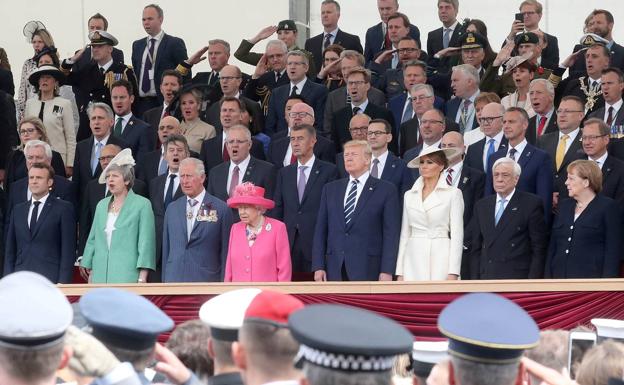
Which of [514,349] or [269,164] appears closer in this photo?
[514,349]

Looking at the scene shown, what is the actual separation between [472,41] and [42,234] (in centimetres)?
451

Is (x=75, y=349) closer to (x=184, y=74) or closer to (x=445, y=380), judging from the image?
(x=445, y=380)

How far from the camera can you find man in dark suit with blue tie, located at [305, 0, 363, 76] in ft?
45.4

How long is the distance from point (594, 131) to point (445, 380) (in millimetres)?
6717

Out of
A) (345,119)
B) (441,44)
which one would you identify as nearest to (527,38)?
(441,44)

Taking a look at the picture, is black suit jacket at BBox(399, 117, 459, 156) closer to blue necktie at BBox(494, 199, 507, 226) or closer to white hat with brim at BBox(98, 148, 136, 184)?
blue necktie at BBox(494, 199, 507, 226)

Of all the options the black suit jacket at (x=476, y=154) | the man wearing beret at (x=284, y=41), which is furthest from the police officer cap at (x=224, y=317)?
the man wearing beret at (x=284, y=41)

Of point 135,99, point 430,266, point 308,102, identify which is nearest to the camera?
point 430,266

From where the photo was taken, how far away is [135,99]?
13.3m

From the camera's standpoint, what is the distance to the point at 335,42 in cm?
1387

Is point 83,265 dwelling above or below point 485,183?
below

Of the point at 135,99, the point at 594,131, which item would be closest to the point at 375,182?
the point at 594,131

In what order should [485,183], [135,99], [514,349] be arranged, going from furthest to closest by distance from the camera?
1. [135,99]
2. [485,183]
3. [514,349]

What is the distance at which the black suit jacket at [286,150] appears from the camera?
35.6 feet
